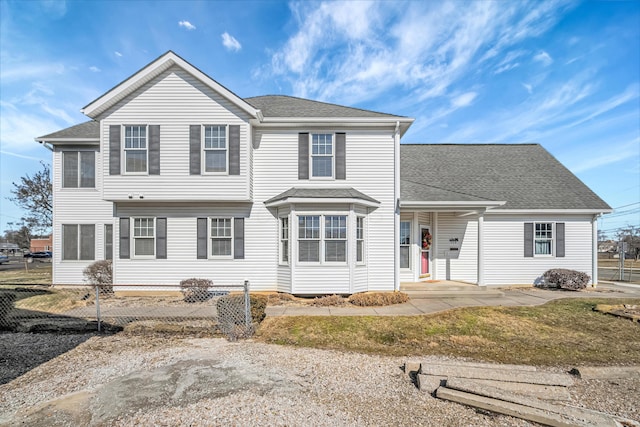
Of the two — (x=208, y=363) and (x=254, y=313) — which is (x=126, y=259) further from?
(x=208, y=363)

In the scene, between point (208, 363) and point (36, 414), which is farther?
point (208, 363)

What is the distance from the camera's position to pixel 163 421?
417 centimetres

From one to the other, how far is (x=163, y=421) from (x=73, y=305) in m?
8.81

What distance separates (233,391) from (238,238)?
775 centimetres

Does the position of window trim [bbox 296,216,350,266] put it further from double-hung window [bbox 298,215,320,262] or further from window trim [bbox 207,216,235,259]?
window trim [bbox 207,216,235,259]

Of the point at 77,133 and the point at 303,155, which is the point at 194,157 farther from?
the point at 77,133

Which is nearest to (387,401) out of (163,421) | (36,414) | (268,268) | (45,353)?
(163,421)

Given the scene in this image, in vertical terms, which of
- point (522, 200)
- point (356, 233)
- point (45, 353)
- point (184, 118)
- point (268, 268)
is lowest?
point (45, 353)

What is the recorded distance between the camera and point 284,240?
39.5 ft

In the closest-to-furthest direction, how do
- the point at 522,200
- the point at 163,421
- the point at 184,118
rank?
the point at 163,421 < the point at 184,118 < the point at 522,200

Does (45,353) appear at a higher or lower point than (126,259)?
lower

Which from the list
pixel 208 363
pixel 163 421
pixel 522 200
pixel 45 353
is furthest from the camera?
pixel 522 200

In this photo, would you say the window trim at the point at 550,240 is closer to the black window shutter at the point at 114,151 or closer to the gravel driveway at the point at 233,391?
the gravel driveway at the point at 233,391

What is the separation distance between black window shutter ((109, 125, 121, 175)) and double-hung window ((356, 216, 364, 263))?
9035mm
